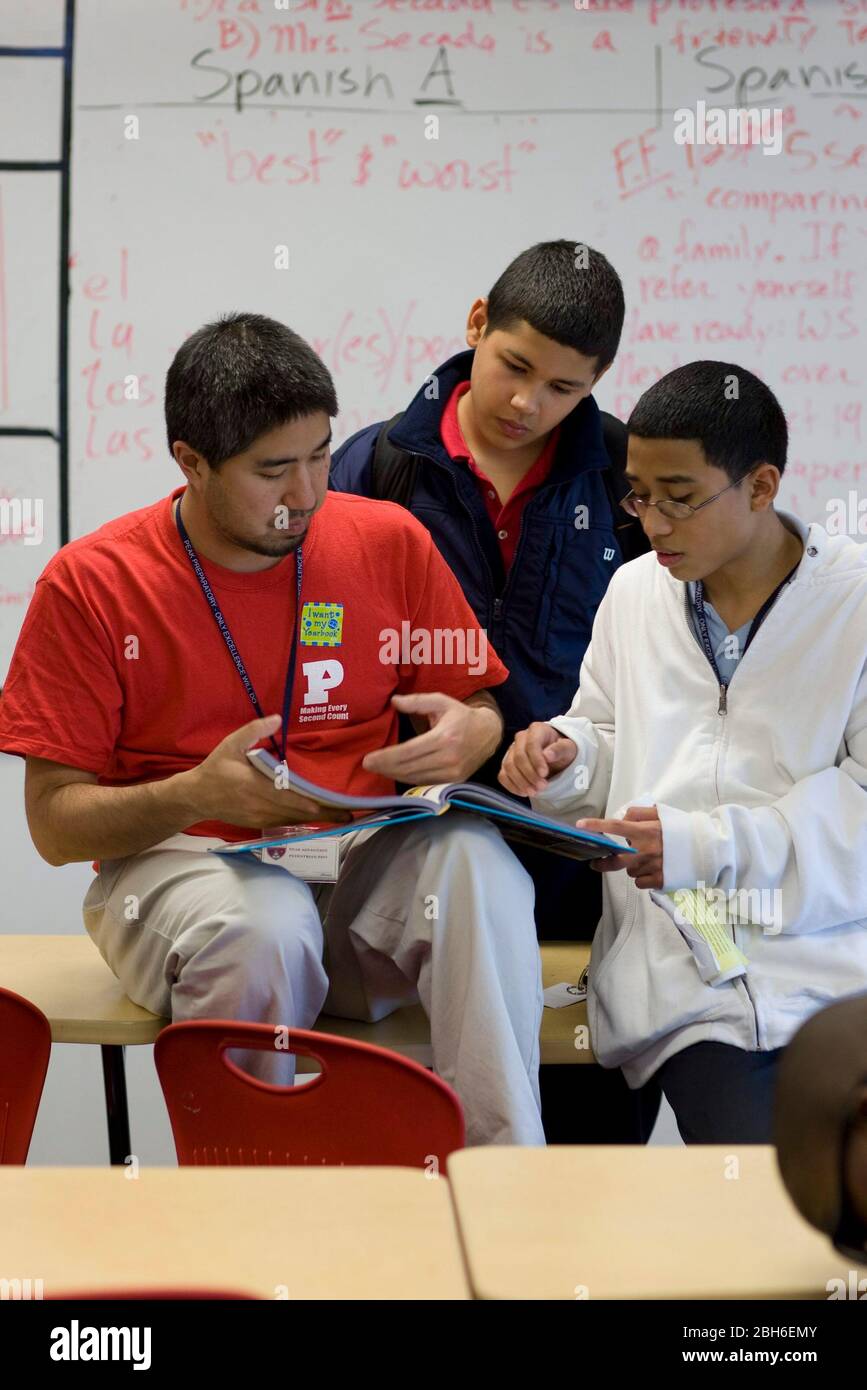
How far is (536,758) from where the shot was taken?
80.1 inches

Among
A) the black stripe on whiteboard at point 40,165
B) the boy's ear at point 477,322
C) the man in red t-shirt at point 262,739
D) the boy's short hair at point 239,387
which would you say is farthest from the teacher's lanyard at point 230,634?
the black stripe on whiteboard at point 40,165

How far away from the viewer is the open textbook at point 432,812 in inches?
69.2

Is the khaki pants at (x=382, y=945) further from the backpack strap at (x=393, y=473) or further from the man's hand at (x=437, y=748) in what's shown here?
the backpack strap at (x=393, y=473)

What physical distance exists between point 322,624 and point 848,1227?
4.92ft

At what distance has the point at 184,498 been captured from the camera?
85.8 inches

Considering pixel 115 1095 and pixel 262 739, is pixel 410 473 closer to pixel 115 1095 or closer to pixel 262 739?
pixel 262 739

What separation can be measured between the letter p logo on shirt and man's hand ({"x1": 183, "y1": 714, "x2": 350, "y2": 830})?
0.90 ft

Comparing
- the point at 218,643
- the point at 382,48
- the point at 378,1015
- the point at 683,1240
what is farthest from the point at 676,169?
the point at 683,1240

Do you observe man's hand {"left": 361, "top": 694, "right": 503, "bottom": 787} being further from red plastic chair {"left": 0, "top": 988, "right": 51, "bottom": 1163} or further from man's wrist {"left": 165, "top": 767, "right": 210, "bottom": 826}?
red plastic chair {"left": 0, "top": 988, "right": 51, "bottom": 1163}

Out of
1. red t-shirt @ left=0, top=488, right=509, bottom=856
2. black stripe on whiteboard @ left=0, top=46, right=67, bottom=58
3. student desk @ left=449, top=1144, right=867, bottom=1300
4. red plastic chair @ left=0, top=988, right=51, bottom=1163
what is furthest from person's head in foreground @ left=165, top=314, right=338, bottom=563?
black stripe on whiteboard @ left=0, top=46, right=67, bottom=58

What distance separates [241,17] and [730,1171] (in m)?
2.80

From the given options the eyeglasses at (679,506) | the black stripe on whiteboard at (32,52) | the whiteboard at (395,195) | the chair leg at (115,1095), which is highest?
the black stripe on whiteboard at (32,52)

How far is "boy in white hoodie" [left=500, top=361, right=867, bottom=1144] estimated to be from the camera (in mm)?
1876

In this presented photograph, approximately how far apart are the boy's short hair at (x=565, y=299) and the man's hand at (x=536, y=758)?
67 cm
